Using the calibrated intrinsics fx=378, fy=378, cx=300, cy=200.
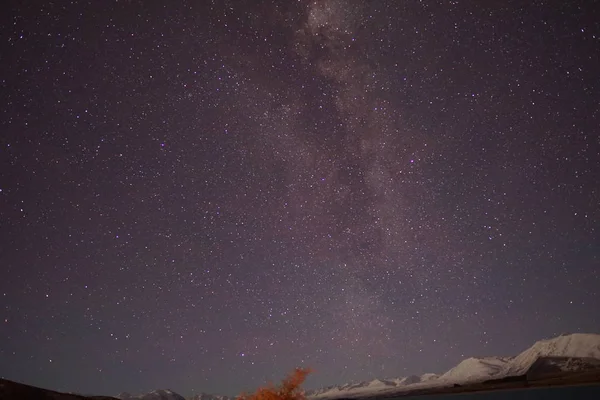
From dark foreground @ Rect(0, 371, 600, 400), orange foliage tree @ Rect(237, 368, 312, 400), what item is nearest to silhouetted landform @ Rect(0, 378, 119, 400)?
dark foreground @ Rect(0, 371, 600, 400)

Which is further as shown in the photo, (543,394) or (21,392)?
(543,394)

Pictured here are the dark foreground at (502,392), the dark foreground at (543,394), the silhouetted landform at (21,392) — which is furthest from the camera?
the dark foreground at (543,394)

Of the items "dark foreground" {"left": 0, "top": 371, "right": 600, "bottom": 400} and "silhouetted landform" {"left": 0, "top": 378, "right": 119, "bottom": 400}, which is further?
"dark foreground" {"left": 0, "top": 371, "right": 600, "bottom": 400}

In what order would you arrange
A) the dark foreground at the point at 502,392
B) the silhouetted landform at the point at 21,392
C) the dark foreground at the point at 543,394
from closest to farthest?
1. the silhouetted landform at the point at 21,392
2. the dark foreground at the point at 502,392
3. the dark foreground at the point at 543,394

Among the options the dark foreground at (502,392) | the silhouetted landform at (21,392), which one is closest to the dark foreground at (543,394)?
the dark foreground at (502,392)

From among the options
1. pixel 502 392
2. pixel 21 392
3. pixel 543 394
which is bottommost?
pixel 502 392

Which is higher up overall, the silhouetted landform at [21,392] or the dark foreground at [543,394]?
the silhouetted landform at [21,392]

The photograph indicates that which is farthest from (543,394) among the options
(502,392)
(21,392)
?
(21,392)

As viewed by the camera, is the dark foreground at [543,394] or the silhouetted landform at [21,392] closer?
the silhouetted landform at [21,392]

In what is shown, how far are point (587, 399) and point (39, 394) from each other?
48.5 metres

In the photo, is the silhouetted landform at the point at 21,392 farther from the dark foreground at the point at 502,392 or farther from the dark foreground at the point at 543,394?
the dark foreground at the point at 543,394

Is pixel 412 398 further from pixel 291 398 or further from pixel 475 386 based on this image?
pixel 291 398

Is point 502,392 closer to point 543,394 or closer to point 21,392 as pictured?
point 543,394

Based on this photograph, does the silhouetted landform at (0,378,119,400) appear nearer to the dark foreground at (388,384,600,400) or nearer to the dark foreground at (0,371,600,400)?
the dark foreground at (0,371,600,400)
